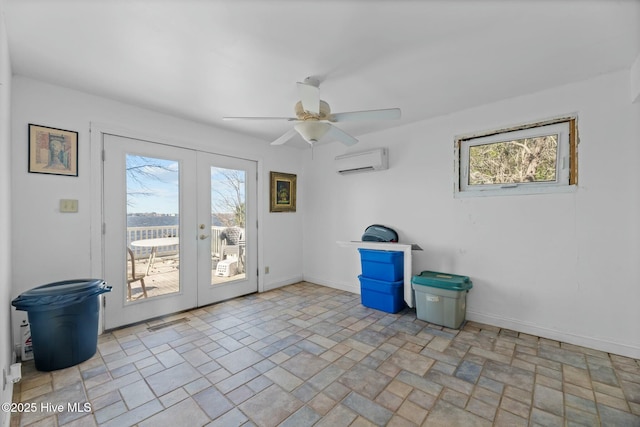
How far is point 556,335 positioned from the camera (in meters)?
2.58

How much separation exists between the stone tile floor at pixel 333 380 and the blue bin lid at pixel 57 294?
0.53m

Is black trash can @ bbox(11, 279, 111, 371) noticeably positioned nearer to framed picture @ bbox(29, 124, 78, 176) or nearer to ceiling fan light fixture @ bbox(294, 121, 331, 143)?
framed picture @ bbox(29, 124, 78, 176)

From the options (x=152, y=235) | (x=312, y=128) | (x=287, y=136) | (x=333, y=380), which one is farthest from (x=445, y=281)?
(x=152, y=235)

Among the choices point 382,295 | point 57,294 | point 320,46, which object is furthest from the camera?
point 382,295

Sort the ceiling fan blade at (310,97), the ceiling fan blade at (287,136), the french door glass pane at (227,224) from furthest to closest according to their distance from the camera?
1. the french door glass pane at (227,224)
2. the ceiling fan blade at (287,136)
3. the ceiling fan blade at (310,97)

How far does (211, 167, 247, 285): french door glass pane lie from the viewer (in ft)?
12.1

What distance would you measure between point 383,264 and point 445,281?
767mm

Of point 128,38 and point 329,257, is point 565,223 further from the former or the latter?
point 128,38

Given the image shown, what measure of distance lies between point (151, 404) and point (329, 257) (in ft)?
10.1

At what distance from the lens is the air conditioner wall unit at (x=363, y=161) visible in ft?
12.2

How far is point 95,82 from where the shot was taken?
2430 mm

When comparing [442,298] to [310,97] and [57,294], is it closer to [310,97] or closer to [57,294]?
[310,97]

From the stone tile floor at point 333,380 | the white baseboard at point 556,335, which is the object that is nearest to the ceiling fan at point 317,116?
the stone tile floor at point 333,380

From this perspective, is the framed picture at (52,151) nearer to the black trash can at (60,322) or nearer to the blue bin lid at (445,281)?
the black trash can at (60,322)
